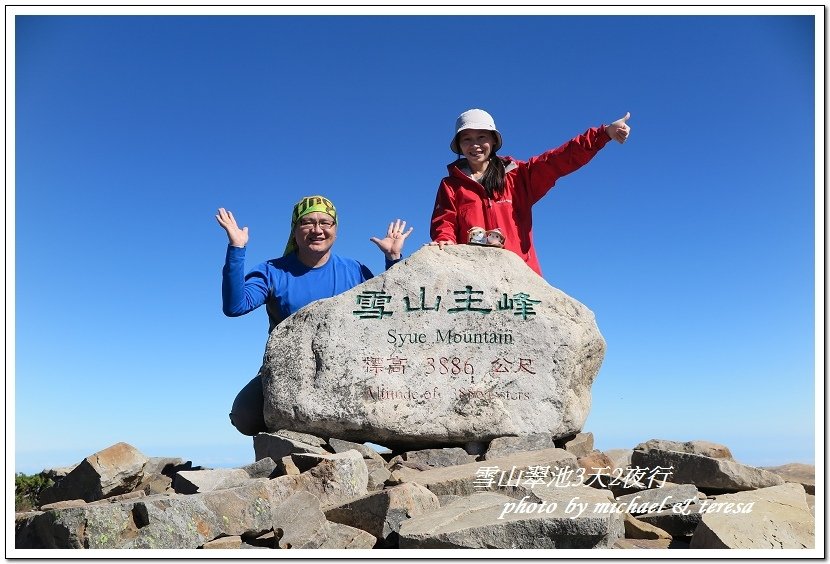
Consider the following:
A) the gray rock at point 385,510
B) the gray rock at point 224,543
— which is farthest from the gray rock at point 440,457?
the gray rock at point 224,543

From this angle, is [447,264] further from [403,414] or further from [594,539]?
[594,539]

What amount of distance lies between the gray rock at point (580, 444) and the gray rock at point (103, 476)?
4.54m

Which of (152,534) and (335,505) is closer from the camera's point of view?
(152,534)

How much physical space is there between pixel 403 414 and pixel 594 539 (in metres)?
3.85

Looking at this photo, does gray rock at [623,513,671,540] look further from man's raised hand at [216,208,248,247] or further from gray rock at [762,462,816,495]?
man's raised hand at [216,208,248,247]

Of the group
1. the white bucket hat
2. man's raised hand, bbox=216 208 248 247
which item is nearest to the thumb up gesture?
the white bucket hat

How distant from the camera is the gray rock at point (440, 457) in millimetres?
8086

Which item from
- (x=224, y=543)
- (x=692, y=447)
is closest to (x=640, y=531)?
(x=224, y=543)

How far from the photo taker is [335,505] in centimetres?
587

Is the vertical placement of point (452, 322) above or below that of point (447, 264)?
→ below

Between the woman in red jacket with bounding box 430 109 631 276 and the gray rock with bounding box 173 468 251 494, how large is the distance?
3.92m

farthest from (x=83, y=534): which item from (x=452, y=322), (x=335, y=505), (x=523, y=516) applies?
(x=452, y=322)

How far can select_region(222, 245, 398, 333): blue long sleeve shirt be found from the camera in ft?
31.1
